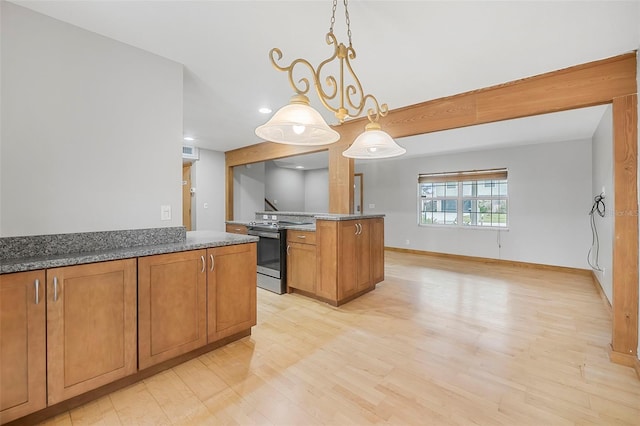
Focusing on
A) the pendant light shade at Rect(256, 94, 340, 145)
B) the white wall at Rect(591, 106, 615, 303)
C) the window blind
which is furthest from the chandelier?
the window blind

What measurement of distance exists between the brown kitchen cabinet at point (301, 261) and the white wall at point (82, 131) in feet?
5.18

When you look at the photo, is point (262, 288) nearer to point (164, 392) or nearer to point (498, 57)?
point (164, 392)

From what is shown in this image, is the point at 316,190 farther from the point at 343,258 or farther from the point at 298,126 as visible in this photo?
the point at 298,126

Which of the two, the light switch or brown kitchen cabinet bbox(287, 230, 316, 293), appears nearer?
the light switch

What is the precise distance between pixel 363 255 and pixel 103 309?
273 cm

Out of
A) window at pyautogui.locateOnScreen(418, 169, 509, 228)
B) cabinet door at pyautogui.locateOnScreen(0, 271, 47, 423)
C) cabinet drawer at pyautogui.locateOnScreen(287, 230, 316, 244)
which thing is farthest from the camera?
window at pyautogui.locateOnScreen(418, 169, 509, 228)

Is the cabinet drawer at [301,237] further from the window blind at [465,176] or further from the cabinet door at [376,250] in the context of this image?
the window blind at [465,176]

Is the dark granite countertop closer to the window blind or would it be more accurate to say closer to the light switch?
the light switch

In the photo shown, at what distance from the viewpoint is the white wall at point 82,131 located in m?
1.70

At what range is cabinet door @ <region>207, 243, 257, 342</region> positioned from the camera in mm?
Result: 2197

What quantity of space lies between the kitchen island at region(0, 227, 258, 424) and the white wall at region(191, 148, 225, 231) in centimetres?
378

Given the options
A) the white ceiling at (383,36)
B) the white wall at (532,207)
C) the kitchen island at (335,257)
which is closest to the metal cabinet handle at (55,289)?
the white ceiling at (383,36)

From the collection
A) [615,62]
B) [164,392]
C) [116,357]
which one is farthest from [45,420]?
[615,62]

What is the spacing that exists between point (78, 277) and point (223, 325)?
3.46 feet
